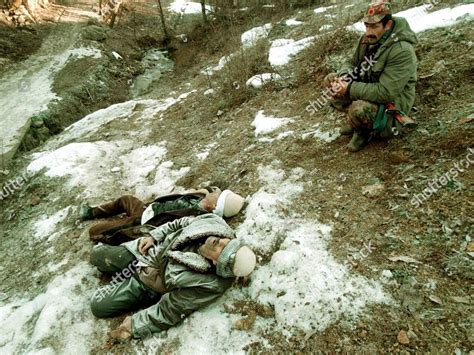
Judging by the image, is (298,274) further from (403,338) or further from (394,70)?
(394,70)

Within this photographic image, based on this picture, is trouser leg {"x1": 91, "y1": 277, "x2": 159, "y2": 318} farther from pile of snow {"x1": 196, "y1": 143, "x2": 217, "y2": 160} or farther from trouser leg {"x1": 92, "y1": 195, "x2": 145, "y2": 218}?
pile of snow {"x1": 196, "y1": 143, "x2": 217, "y2": 160}

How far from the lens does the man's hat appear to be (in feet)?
10.5

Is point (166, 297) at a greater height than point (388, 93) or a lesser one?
lesser

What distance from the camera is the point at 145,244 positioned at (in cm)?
347

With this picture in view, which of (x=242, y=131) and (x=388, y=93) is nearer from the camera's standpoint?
(x=388, y=93)

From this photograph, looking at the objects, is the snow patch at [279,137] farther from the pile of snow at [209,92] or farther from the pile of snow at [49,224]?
the pile of snow at [49,224]

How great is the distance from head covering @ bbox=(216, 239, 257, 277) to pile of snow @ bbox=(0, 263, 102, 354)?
55.7 inches

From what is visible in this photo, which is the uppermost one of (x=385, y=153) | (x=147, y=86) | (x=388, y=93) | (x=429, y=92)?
(x=388, y=93)

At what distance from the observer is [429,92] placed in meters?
4.38

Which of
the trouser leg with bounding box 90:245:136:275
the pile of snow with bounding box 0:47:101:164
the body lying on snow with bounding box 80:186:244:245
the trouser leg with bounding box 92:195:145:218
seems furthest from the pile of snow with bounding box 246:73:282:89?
the pile of snow with bounding box 0:47:101:164

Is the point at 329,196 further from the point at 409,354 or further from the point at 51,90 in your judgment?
the point at 51,90

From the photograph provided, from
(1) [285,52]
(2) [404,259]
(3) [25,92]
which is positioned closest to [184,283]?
(2) [404,259]

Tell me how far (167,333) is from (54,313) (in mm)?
1290

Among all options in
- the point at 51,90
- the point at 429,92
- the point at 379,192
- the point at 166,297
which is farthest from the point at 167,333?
the point at 51,90
